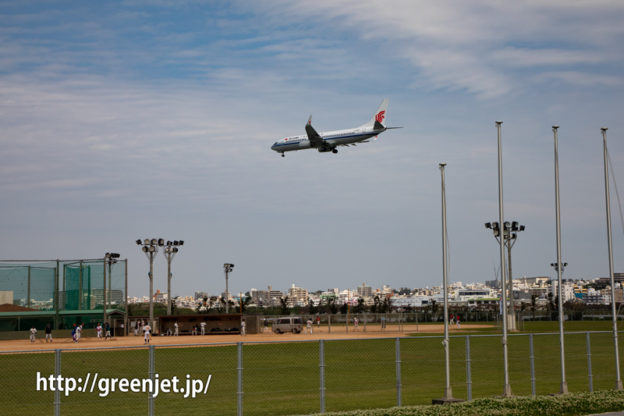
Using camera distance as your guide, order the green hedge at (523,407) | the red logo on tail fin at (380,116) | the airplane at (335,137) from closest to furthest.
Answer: the green hedge at (523,407) < the airplane at (335,137) < the red logo on tail fin at (380,116)

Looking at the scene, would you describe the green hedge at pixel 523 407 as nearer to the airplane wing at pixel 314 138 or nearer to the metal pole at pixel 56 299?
the airplane wing at pixel 314 138

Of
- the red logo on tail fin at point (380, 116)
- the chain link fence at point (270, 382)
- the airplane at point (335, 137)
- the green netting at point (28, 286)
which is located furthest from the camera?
the green netting at point (28, 286)

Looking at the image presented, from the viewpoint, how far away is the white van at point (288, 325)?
7869 centimetres

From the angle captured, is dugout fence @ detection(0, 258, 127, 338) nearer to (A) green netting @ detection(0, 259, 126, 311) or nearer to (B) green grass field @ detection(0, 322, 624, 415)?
(A) green netting @ detection(0, 259, 126, 311)

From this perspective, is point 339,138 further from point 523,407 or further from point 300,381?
point 523,407

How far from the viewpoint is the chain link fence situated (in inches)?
780

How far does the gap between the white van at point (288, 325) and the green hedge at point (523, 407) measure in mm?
58048

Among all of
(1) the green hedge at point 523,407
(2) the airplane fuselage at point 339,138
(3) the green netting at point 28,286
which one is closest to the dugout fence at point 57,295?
(3) the green netting at point 28,286

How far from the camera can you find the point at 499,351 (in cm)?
3941

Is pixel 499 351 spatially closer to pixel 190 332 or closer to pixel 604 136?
pixel 604 136

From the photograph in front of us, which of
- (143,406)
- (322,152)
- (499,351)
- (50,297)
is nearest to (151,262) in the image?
(50,297)

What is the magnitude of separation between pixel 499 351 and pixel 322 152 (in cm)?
2902

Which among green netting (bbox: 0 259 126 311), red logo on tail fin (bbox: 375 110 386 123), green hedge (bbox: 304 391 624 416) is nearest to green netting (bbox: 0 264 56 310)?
green netting (bbox: 0 259 126 311)

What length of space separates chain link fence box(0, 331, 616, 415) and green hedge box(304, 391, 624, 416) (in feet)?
3.01
